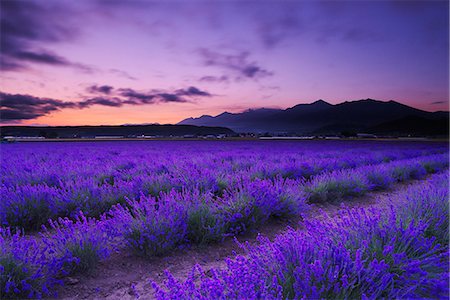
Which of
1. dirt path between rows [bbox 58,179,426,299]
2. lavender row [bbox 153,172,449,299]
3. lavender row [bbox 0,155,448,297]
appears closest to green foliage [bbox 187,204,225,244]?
lavender row [bbox 0,155,448,297]

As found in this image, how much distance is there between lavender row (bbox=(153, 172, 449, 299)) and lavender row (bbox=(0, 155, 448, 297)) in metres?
0.80

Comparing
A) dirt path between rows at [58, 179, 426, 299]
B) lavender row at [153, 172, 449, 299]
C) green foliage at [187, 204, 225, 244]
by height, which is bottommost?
dirt path between rows at [58, 179, 426, 299]

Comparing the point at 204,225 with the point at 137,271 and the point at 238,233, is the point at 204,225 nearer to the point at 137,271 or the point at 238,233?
the point at 238,233

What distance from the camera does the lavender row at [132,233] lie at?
7.37ft

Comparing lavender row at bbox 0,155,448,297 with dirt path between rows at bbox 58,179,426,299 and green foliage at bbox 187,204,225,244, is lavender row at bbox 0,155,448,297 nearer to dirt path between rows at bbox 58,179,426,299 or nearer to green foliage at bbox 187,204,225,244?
green foliage at bbox 187,204,225,244

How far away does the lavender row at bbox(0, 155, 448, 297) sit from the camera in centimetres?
225

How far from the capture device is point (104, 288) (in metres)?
2.53

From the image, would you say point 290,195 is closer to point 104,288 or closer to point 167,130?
point 104,288

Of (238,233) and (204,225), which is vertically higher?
(204,225)

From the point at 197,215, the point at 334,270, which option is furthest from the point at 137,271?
the point at 334,270

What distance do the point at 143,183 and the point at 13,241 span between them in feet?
9.27

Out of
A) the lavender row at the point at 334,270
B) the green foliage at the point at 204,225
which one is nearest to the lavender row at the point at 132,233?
the green foliage at the point at 204,225

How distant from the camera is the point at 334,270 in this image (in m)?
1.80

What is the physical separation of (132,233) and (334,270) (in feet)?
7.13
